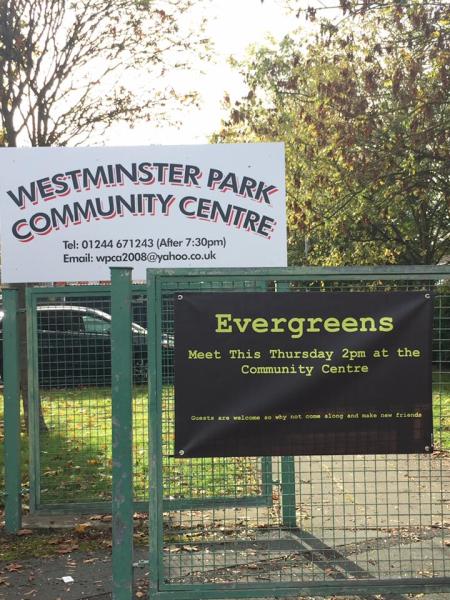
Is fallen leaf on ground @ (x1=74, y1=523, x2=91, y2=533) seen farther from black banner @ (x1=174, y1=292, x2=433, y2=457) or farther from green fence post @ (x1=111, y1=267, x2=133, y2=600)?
black banner @ (x1=174, y1=292, x2=433, y2=457)

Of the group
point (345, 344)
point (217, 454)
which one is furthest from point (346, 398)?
point (217, 454)

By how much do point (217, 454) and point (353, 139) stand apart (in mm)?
8983

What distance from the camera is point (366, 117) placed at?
11742 millimetres

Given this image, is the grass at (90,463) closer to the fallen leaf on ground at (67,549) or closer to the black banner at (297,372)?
the fallen leaf on ground at (67,549)

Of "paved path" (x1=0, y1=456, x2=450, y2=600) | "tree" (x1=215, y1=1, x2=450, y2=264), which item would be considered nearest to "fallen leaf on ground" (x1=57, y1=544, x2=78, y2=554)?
"paved path" (x1=0, y1=456, x2=450, y2=600)

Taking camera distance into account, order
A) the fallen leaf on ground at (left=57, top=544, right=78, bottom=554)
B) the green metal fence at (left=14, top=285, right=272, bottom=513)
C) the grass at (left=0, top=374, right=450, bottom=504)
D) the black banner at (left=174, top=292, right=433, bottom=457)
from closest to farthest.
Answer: the black banner at (left=174, top=292, right=433, bottom=457) < the fallen leaf on ground at (left=57, top=544, right=78, bottom=554) < the grass at (left=0, top=374, right=450, bottom=504) < the green metal fence at (left=14, top=285, right=272, bottom=513)

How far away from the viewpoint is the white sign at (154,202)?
650 centimetres

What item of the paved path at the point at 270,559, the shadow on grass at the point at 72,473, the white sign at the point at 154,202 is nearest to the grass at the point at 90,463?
the shadow on grass at the point at 72,473

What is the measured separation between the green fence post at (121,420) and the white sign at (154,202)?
2549 millimetres

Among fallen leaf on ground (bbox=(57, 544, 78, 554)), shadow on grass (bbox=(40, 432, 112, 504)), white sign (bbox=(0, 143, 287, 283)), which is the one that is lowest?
fallen leaf on ground (bbox=(57, 544, 78, 554))

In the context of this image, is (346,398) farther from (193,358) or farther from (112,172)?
(112,172)

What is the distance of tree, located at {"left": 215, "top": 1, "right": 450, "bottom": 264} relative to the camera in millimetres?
→ 10844

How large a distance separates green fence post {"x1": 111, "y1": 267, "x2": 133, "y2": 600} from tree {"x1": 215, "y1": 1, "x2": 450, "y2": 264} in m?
7.63

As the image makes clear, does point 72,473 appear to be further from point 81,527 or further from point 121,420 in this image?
point 121,420
